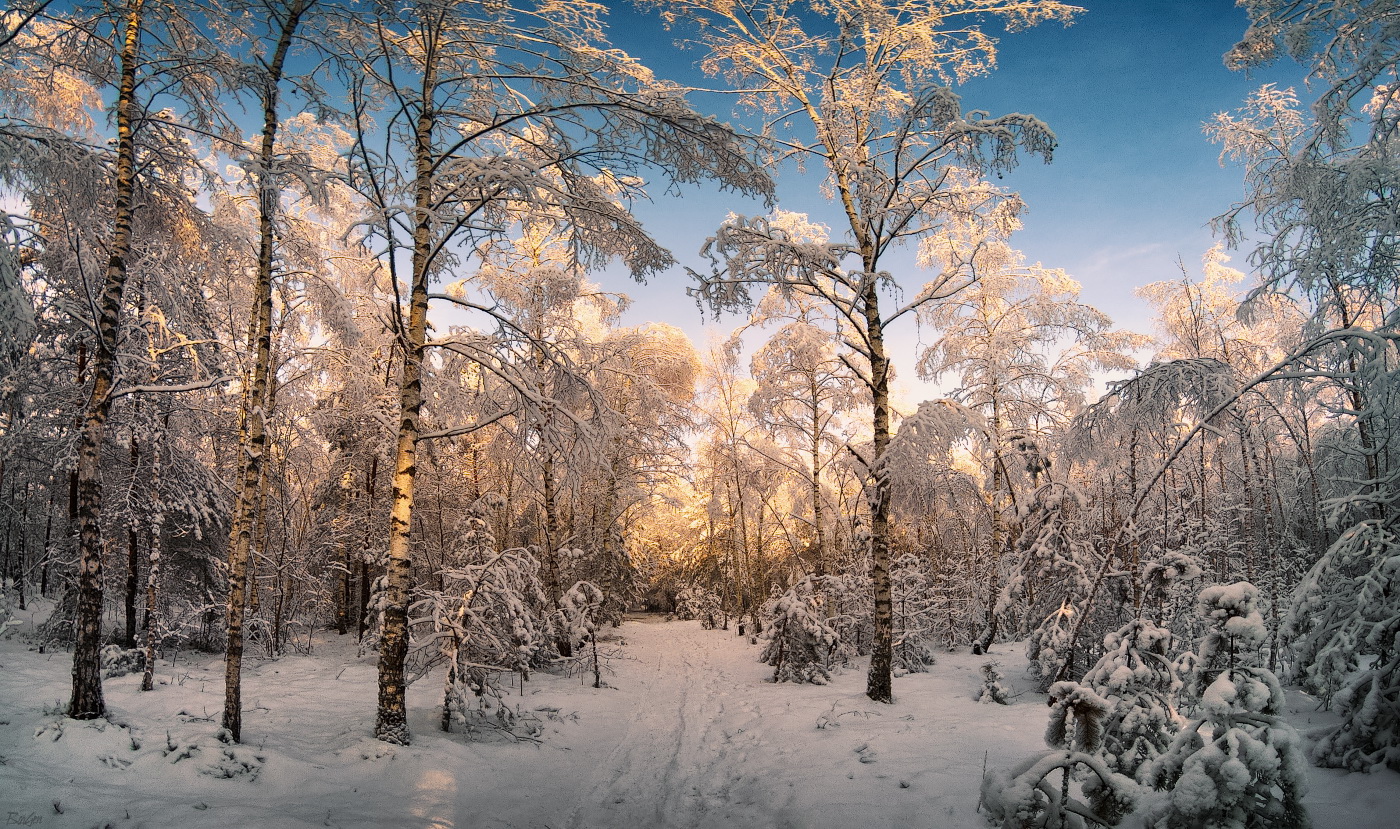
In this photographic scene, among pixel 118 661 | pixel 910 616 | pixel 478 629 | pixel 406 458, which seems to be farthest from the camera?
pixel 910 616

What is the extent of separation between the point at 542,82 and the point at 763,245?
3206 millimetres

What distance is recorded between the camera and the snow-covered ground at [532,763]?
13.7 ft

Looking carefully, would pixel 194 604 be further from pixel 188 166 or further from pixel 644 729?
pixel 644 729

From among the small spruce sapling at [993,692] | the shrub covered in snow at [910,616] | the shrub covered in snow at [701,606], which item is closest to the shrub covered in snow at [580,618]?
the shrub covered in snow at [910,616]

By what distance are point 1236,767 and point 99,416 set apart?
875 cm

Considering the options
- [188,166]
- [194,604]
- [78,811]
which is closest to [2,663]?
[194,604]

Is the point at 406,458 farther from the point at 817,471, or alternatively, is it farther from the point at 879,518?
the point at 817,471

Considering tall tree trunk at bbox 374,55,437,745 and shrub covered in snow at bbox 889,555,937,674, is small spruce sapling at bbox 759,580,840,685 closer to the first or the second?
shrub covered in snow at bbox 889,555,937,674

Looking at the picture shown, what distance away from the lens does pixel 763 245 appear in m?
7.87

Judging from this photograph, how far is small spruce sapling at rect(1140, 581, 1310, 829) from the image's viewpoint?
272 centimetres

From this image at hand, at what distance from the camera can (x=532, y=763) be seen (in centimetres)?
614

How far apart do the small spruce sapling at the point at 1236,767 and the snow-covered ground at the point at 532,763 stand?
Result: 0.65m

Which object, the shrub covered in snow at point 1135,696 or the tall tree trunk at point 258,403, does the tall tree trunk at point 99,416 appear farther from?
the shrub covered in snow at point 1135,696

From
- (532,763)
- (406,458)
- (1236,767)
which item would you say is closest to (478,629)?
(532,763)
